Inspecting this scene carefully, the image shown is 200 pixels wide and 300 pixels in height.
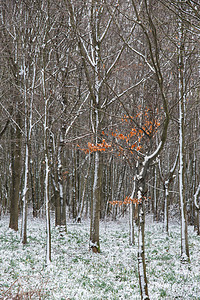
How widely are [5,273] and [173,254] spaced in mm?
5631

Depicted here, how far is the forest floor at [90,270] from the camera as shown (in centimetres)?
582

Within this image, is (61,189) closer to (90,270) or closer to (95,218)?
(95,218)

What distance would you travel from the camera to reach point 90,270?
24.6ft

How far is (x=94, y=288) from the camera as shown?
622cm

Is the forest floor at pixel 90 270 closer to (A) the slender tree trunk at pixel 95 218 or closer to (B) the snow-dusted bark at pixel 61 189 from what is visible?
(A) the slender tree trunk at pixel 95 218

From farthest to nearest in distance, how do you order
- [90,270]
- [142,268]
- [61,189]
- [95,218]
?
[61,189], [95,218], [90,270], [142,268]

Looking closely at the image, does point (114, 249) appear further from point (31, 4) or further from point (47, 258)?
point (31, 4)

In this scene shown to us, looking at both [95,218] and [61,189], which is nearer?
[95,218]

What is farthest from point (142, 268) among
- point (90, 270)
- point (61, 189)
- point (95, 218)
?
A: point (61, 189)

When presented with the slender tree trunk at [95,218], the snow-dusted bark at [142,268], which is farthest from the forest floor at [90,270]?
the snow-dusted bark at [142,268]

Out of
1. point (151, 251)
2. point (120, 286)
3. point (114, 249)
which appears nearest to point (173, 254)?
point (151, 251)

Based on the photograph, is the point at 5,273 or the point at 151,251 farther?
the point at 151,251

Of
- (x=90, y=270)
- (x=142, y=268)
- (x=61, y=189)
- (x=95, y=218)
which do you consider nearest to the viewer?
(x=142, y=268)

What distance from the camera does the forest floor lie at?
5.82m
